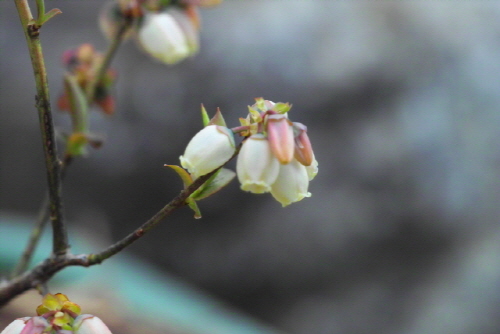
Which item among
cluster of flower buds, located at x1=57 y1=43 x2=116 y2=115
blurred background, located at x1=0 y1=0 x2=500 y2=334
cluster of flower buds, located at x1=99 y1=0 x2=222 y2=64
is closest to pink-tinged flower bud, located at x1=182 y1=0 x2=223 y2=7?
cluster of flower buds, located at x1=99 y1=0 x2=222 y2=64

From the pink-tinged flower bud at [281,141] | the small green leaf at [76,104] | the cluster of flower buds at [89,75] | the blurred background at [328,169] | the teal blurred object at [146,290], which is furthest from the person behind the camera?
the blurred background at [328,169]

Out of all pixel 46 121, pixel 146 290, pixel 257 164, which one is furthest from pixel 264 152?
pixel 146 290

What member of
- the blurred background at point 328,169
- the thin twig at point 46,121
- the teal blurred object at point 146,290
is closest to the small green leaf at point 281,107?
the thin twig at point 46,121

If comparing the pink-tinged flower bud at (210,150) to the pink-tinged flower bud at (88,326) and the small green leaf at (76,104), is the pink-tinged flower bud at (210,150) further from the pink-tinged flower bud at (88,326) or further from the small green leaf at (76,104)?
the small green leaf at (76,104)

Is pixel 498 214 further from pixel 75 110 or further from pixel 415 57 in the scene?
pixel 75 110

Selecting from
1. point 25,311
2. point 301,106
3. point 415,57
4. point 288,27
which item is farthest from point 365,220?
point 25,311

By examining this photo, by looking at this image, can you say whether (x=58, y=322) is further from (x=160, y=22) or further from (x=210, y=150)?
(x=160, y=22)
